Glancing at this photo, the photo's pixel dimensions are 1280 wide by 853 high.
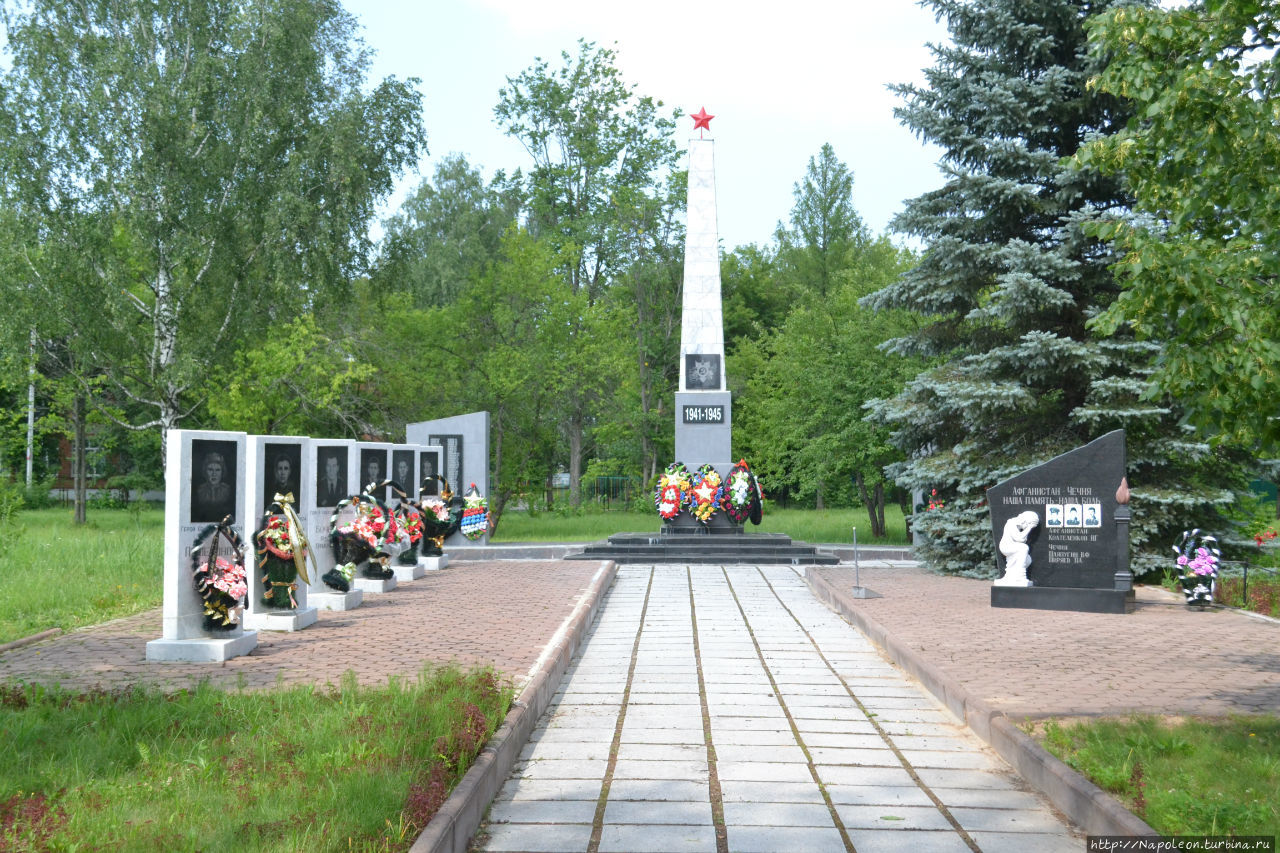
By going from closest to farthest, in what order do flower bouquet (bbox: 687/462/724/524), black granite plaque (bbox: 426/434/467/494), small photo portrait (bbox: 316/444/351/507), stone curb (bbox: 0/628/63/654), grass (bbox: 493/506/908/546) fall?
stone curb (bbox: 0/628/63/654) → small photo portrait (bbox: 316/444/351/507) → flower bouquet (bbox: 687/462/724/524) → black granite plaque (bbox: 426/434/467/494) → grass (bbox: 493/506/908/546)

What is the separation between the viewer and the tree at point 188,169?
23531 millimetres

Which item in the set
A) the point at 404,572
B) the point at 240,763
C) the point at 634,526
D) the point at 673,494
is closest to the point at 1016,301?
the point at 673,494

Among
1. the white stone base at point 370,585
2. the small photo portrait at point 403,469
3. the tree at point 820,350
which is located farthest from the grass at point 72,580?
the tree at point 820,350

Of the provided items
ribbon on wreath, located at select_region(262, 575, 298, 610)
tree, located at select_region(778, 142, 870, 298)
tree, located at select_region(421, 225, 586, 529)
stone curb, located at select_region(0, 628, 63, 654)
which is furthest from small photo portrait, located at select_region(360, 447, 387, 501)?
tree, located at select_region(778, 142, 870, 298)

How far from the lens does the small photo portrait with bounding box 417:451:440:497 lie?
17.4m

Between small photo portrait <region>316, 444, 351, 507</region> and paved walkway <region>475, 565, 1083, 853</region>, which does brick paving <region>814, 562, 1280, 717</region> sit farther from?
small photo portrait <region>316, 444, 351, 507</region>

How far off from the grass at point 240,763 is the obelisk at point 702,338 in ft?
52.6

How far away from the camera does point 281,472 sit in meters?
10.6

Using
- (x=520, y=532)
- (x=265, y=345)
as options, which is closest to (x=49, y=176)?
(x=265, y=345)

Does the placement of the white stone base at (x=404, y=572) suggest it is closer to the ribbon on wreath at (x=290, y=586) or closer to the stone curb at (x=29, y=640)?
the ribbon on wreath at (x=290, y=586)

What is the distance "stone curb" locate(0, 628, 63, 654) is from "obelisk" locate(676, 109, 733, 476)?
14.0 m

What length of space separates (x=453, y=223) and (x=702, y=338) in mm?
30405

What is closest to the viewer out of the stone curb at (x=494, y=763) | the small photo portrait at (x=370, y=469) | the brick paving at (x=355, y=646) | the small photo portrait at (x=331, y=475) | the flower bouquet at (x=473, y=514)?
the stone curb at (x=494, y=763)

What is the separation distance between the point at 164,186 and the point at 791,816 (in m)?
23.4
